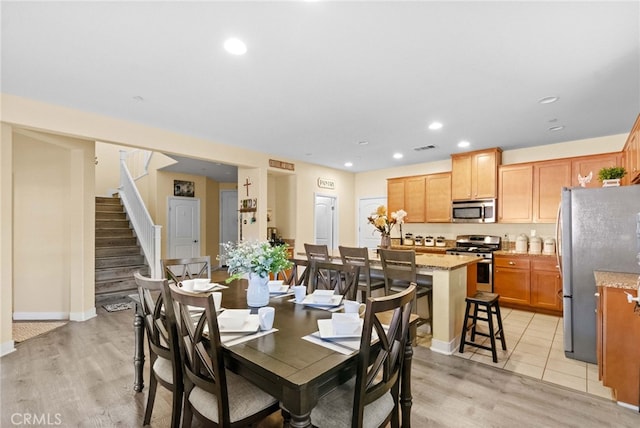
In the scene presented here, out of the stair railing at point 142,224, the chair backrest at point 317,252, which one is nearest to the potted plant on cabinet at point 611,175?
the chair backrest at point 317,252

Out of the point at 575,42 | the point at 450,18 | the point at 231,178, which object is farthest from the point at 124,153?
the point at 575,42

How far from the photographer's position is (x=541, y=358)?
2947 millimetres

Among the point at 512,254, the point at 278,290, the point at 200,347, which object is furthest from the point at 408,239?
the point at 200,347

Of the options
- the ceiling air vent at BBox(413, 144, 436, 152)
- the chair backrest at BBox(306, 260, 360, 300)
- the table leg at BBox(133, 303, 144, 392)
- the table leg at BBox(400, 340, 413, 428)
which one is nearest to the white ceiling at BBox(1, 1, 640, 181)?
the ceiling air vent at BBox(413, 144, 436, 152)

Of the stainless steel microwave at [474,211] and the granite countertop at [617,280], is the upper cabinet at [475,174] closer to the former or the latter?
the stainless steel microwave at [474,211]

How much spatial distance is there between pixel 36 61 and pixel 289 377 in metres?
3.09

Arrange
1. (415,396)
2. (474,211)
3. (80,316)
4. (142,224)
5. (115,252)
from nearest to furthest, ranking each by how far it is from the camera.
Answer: (415,396), (80,316), (474,211), (115,252), (142,224)

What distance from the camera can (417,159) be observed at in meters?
5.93

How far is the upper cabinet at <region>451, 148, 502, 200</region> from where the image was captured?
502 centimetres

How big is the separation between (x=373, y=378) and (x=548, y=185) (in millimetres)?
4675

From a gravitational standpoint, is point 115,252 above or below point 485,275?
above

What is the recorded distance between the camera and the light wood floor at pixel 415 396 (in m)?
2.03

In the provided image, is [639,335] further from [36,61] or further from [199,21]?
[36,61]

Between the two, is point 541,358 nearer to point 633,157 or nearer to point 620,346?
point 620,346
